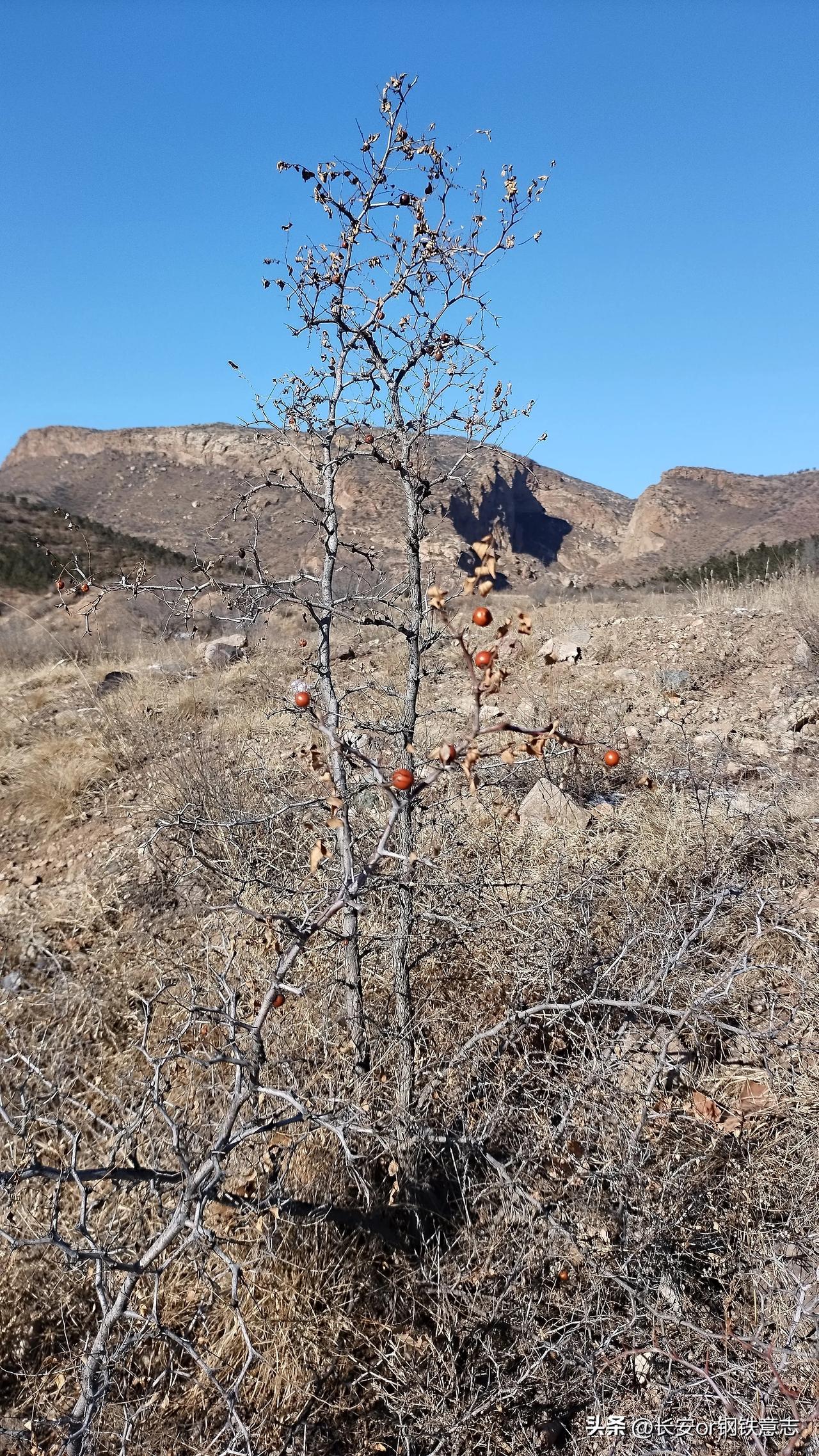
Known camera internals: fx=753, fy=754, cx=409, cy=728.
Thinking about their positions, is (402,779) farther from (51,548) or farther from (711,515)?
(711,515)

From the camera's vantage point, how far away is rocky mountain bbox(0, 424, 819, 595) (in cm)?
2803

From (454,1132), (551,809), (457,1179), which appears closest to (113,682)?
(551,809)

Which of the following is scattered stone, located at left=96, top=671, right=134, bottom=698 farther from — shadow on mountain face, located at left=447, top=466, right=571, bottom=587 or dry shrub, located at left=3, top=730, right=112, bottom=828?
shadow on mountain face, located at left=447, top=466, right=571, bottom=587

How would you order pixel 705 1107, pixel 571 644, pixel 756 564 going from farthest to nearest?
pixel 756 564 → pixel 571 644 → pixel 705 1107

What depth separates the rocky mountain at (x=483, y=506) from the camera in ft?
92.0

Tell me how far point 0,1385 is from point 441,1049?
134 cm

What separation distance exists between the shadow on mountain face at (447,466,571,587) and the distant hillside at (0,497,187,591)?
20.2 meters

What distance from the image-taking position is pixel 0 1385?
1.78m

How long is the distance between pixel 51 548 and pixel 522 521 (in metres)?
32.1

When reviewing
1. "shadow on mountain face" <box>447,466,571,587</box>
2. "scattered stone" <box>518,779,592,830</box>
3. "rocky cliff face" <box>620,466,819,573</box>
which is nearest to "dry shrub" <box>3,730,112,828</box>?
"scattered stone" <box>518,779,592,830</box>

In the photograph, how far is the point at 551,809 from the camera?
Result: 374 cm

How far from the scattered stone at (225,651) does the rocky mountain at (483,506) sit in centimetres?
842

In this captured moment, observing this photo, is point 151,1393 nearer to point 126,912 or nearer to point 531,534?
point 126,912

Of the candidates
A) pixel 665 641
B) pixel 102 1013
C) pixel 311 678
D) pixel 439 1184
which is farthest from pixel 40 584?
pixel 439 1184
